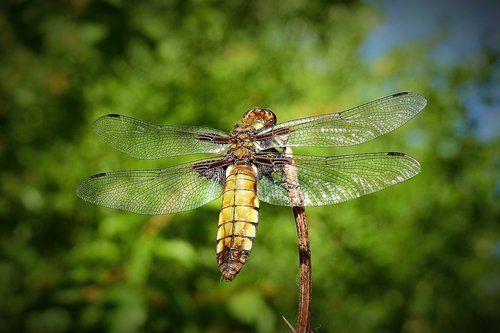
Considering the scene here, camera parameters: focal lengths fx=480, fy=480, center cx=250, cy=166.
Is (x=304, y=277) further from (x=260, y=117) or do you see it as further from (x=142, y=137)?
(x=142, y=137)

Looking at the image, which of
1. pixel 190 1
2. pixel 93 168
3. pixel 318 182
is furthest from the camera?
pixel 190 1

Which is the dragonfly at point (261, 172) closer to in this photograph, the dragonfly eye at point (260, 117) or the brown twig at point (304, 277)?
the dragonfly eye at point (260, 117)

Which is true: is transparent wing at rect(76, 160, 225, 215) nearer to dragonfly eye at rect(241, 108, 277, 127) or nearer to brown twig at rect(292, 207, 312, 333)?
dragonfly eye at rect(241, 108, 277, 127)

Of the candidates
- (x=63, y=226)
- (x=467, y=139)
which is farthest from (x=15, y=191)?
(x=467, y=139)

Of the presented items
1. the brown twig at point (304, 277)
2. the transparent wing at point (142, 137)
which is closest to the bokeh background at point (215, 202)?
the transparent wing at point (142, 137)

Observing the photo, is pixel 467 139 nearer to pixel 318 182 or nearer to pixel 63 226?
pixel 318 182

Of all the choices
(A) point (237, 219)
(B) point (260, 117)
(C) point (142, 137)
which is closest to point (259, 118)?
(B) point (260, 117)
